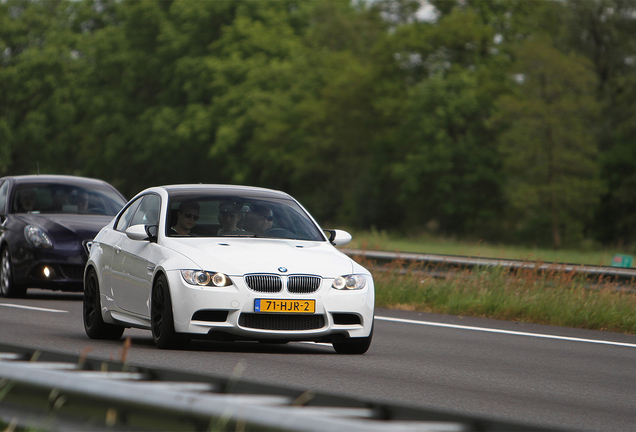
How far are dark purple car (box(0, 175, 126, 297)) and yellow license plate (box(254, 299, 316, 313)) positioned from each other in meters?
5.95

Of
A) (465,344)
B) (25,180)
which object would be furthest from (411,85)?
(465,344)

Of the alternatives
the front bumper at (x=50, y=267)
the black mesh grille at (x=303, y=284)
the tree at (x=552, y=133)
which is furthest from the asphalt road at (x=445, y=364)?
the tree at (x=552, y=133)

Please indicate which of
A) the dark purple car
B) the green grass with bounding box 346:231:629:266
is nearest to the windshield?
the dark purple car

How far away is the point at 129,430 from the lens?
3.58 meters

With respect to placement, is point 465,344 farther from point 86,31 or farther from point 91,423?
point 86,31

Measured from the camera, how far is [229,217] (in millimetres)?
10031

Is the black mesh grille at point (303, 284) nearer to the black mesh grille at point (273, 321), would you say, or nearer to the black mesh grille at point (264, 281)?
the black mesh grille at point (264, 281)

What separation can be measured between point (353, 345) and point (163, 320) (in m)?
1.66

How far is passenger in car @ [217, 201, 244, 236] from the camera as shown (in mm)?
9992

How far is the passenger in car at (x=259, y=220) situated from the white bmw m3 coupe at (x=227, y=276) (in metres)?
0.01

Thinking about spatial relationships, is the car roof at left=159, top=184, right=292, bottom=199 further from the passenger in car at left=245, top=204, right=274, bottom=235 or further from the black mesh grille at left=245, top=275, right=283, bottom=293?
the black mesh grille at left=245, top=275, right=283, bottom=293

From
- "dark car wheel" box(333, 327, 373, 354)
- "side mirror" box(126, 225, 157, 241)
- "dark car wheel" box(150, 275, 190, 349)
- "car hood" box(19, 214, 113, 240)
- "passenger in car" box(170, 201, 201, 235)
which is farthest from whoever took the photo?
"car hood" box(19, 214, 113, 240)

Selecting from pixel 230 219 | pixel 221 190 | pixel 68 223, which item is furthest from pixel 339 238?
pixel 68 223

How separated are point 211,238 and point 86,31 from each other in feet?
223
